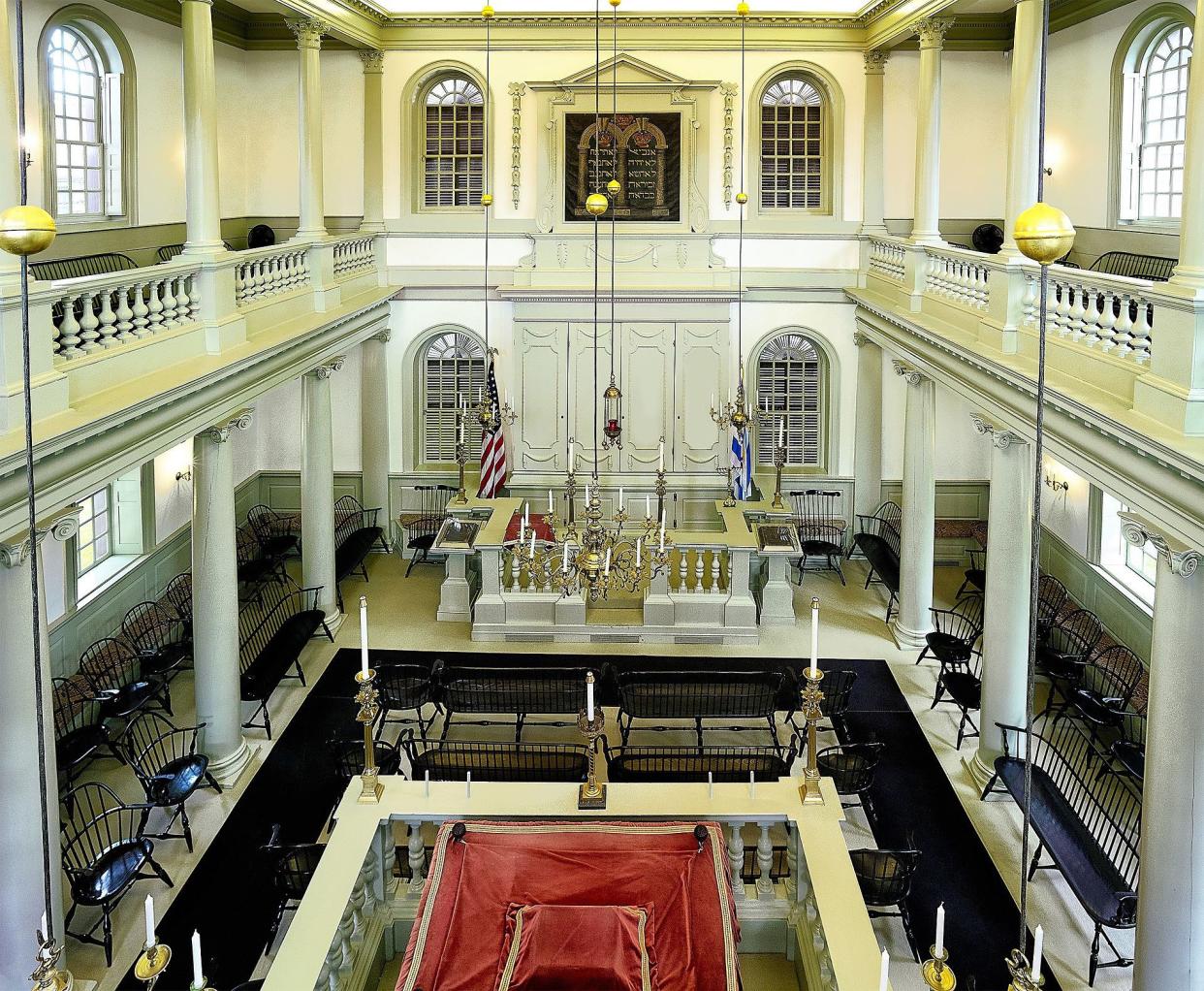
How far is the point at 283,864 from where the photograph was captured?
380 inches

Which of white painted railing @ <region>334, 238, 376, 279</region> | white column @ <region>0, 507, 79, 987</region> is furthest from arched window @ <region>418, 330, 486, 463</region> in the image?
white column @ <region>0, 507, 79, 987</region>

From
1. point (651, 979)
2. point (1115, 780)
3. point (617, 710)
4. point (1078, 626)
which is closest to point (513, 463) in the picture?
point (617, 710)

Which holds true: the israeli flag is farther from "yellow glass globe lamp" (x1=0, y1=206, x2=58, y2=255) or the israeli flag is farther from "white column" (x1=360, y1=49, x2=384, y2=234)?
"yellow glass globe lamp" (x1=0, y1=206, x2=58, y2=255)

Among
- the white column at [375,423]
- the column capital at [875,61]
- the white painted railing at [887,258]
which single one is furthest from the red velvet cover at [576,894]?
the column capital at [875,61]

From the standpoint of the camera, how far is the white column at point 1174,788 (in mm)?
8031

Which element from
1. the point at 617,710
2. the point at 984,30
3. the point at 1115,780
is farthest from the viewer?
the point at 984,30

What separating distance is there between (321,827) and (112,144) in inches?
358

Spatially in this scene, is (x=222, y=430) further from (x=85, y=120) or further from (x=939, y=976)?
(x=939, y=976)

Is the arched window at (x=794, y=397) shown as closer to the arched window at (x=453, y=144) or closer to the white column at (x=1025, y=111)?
the arched window at (x=453, y=144)

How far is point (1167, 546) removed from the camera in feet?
26.5

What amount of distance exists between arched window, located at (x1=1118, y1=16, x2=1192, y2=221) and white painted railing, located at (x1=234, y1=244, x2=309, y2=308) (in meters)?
10.6

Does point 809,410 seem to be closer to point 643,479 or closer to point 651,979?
point 643,479

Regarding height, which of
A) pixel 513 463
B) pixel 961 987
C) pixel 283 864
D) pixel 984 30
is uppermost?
pixel 984 30

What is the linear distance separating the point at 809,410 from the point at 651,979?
48.9 feet
